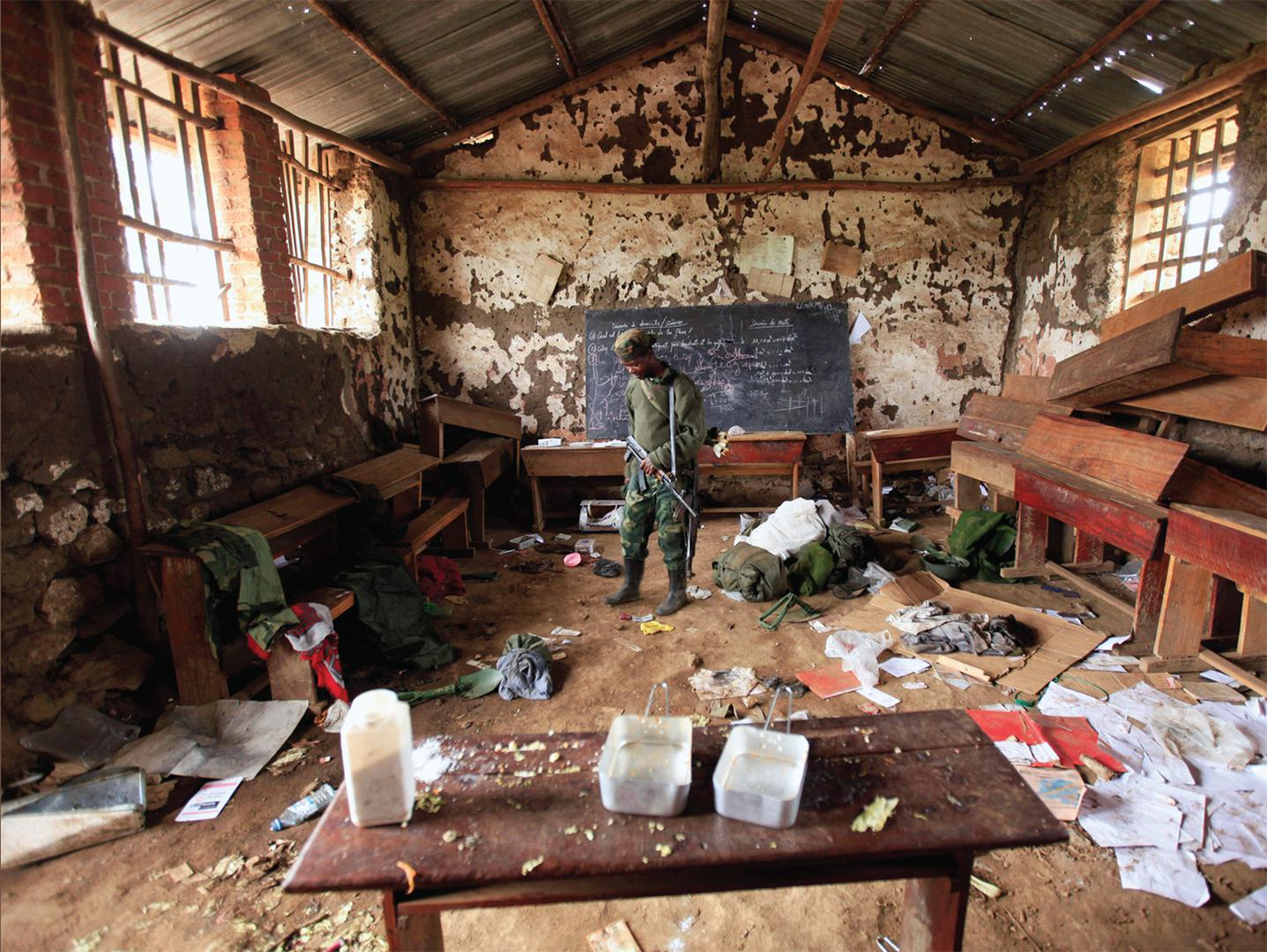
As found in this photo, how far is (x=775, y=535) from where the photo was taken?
15.9 ft

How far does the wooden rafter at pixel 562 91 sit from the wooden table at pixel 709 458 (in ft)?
9.43

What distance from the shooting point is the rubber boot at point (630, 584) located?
4445 mm

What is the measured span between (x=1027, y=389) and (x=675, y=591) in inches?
131

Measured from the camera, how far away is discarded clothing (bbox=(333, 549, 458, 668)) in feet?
11.7

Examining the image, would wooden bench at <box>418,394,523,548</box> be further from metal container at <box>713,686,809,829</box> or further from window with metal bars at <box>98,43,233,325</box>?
metal container at <box>713,686,809,829</box>

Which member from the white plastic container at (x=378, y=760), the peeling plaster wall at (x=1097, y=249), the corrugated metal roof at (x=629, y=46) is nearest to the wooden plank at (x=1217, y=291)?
the peeling plaster wall at (x=1097, y=249)

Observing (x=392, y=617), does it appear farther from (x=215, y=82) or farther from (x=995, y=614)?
(x=995, y=614)

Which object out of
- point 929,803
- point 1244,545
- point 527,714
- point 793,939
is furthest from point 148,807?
point 1244,545

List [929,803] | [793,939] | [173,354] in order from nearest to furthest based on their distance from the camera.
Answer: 1. [929,803]
2. [793,939]
3. [173,354]

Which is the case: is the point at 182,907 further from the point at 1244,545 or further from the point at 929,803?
the point at 1244,545

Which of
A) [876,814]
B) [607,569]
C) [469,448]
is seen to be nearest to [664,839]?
[876,814]

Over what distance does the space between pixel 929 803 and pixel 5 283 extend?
12.4ft

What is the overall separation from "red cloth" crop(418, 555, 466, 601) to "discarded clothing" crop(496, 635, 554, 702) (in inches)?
50.0

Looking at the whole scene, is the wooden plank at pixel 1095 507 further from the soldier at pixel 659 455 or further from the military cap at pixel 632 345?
the military cap at pixel 632 345
